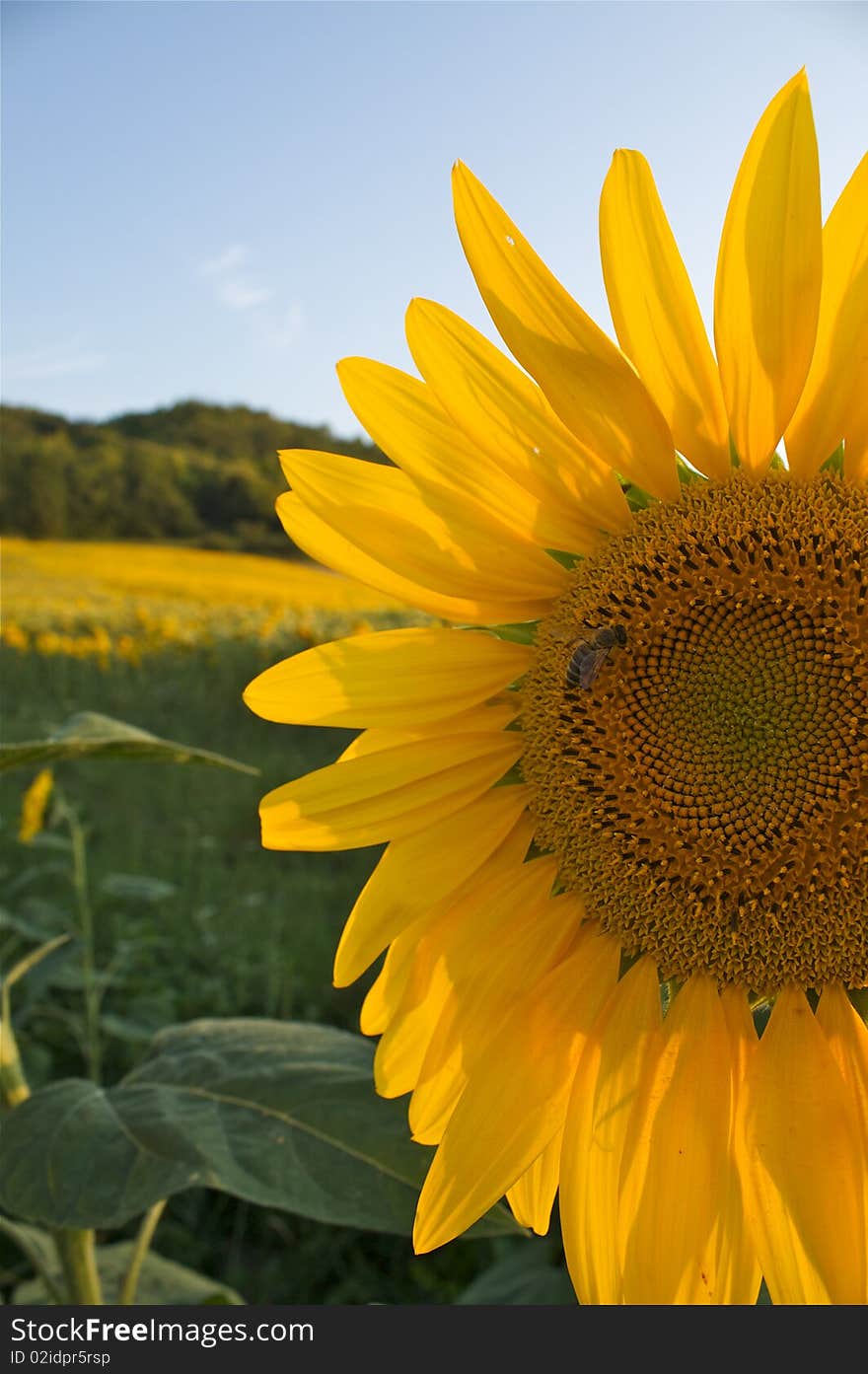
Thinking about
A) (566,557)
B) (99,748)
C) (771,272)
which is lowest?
(99,748)

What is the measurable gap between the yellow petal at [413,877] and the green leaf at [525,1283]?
1.14 m

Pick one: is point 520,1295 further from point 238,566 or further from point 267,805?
point 238,566

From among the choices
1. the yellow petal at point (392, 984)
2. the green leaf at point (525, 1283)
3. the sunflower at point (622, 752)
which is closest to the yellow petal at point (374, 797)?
the sunflower at point (622, 752)

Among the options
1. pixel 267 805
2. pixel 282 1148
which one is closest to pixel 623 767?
pixel 267 805

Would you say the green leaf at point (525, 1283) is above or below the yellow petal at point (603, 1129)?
below

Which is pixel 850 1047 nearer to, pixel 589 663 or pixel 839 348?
pixel 589 663

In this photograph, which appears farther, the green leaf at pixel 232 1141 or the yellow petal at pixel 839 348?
the green leaf at pixel 232 1141

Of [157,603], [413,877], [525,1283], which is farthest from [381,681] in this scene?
[157,603]

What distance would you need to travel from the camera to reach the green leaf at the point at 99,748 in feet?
4.03

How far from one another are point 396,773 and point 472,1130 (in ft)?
1.17

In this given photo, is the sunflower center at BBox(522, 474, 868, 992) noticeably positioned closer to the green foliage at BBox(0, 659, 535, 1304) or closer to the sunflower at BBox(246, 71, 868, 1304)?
the sunflower at BBox(246, 71, 868, 1304)

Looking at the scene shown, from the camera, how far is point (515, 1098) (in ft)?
3.65

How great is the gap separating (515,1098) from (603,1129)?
0.30 feet

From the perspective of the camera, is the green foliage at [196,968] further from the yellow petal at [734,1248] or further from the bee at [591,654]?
the bee at [591,654]
